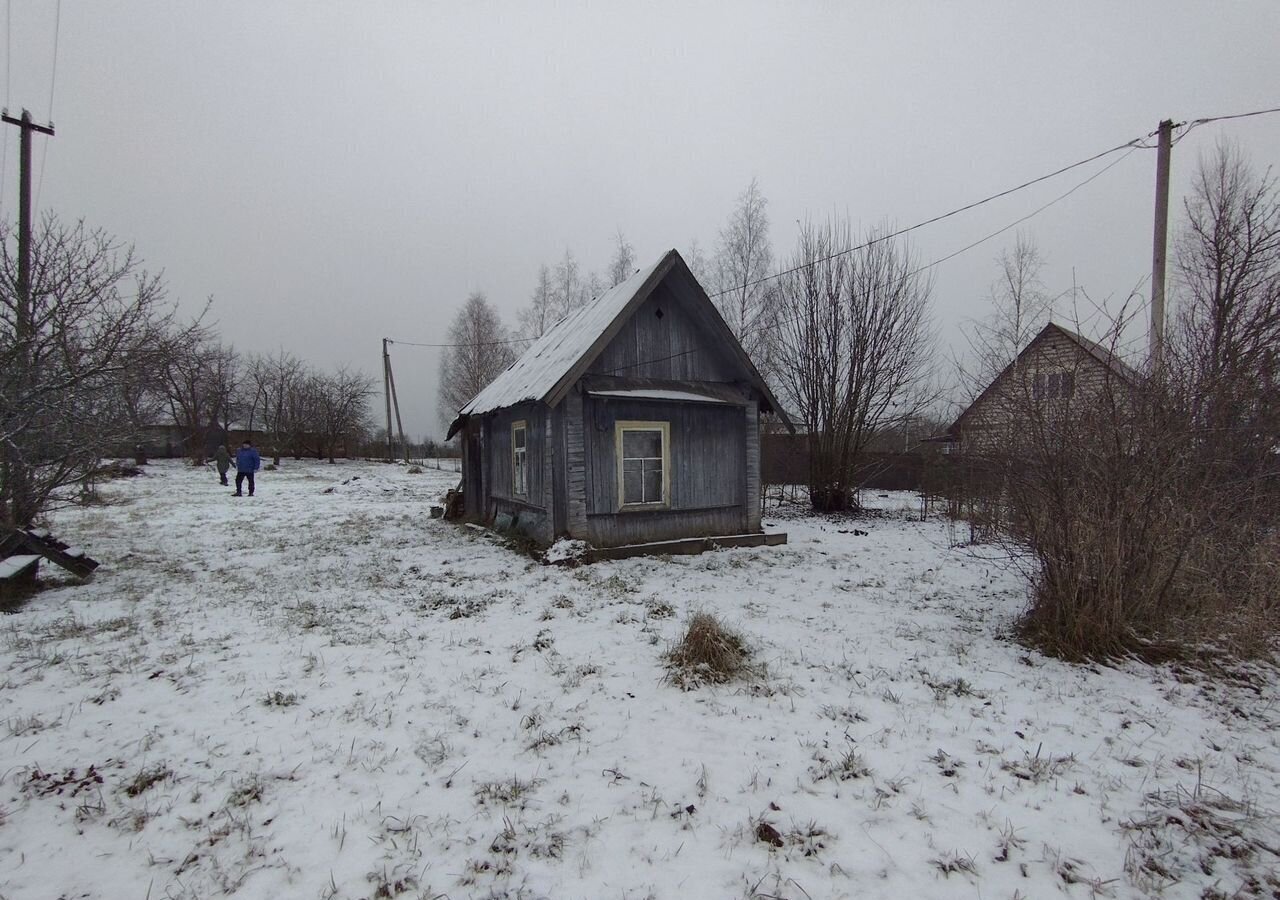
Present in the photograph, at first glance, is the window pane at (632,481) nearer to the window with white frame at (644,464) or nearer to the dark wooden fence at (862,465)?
Answer: the window with white frame at (644,464)

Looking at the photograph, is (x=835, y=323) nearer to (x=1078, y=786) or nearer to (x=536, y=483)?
(x=536, y=483)

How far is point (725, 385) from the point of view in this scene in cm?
1117

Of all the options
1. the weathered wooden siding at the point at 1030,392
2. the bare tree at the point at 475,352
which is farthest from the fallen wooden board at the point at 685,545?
the bare tree at the point at 475,352

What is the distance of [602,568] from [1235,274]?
13.9 m

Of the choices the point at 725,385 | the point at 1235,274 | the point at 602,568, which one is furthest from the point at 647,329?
the point at 1235,274

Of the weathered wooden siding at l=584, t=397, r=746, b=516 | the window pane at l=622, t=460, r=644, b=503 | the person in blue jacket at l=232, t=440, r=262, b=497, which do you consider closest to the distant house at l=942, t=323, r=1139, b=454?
the weathered wooden siding at l=584, t=397, r=746, b=516

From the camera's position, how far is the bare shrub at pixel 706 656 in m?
4.61

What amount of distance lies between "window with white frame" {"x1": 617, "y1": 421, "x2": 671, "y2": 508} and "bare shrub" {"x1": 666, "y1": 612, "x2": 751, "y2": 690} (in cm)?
510

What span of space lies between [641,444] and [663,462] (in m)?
0.54

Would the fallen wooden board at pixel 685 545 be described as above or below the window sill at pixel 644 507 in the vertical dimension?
below

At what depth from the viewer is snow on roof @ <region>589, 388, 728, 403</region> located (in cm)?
956

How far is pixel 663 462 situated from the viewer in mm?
10438

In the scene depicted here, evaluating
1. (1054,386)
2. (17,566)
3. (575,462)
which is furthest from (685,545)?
(17,566)

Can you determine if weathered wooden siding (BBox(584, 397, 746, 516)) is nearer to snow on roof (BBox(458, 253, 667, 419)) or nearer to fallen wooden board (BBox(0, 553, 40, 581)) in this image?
snow on roof (BBox(458, 253, 667, 419))
